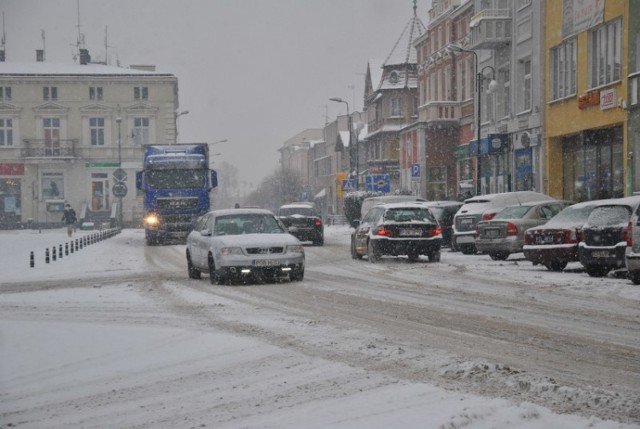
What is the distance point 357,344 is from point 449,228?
2036 cm

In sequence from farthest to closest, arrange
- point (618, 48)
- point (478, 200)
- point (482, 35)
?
1. point (482, 35)
2. point (618, 48)
3. point (478, 200)

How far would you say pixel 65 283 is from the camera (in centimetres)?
1917

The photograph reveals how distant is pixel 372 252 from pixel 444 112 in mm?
30127

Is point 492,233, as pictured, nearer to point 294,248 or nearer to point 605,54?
point 294,248

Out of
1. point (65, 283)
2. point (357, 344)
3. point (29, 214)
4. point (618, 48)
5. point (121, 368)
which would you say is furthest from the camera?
point (29, 214)

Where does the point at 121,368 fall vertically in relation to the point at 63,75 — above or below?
below

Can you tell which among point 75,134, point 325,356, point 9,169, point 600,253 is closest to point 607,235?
point 600,253

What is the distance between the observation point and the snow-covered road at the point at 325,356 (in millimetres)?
6605

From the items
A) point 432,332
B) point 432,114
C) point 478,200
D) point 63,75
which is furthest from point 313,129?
point 432,332

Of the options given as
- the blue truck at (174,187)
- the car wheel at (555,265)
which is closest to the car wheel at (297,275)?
the car wheel at (555,265)

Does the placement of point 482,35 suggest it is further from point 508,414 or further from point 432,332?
point 508,414

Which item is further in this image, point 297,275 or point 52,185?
point 52,185

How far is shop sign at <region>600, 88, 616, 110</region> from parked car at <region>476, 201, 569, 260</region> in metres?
6.55

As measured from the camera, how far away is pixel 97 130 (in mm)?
79125
